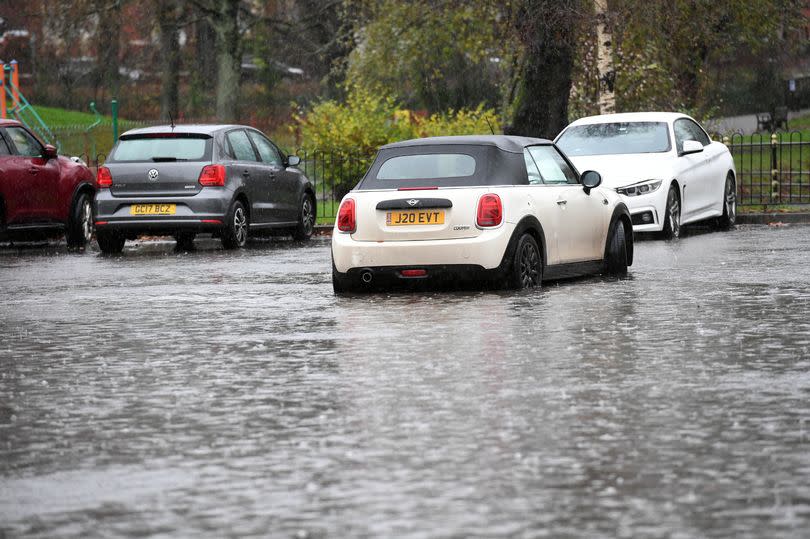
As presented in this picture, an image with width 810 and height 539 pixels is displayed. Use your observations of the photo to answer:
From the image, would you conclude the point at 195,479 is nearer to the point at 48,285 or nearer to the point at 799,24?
the point at 48,285

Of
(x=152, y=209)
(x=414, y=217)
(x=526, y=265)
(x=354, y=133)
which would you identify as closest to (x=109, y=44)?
(x=354, y=133)

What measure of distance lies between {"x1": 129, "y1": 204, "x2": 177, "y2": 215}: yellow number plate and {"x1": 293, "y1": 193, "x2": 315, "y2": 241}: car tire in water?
10.6ft

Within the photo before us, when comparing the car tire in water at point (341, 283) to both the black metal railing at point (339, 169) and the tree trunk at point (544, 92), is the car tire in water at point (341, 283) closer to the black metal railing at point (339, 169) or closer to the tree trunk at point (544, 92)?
the black metal railing at point (339, 169)

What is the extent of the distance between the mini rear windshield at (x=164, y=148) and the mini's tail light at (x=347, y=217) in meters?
7.45

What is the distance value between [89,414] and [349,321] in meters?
4.49

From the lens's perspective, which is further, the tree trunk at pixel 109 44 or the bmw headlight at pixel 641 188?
the tree trunk at pixel 109 44

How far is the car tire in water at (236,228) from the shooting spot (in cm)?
2270

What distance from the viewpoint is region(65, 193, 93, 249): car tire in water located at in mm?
24328

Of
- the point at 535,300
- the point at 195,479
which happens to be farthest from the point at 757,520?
the point at 535,300

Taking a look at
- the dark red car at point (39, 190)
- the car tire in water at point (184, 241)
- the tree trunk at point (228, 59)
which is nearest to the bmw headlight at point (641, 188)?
the car tire in water at point (184, 241)

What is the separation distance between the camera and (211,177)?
886 inches

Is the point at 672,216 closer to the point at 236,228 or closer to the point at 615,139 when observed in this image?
the point at 615,139

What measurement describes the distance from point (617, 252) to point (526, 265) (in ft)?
6.46

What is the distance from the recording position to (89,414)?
9.03m
